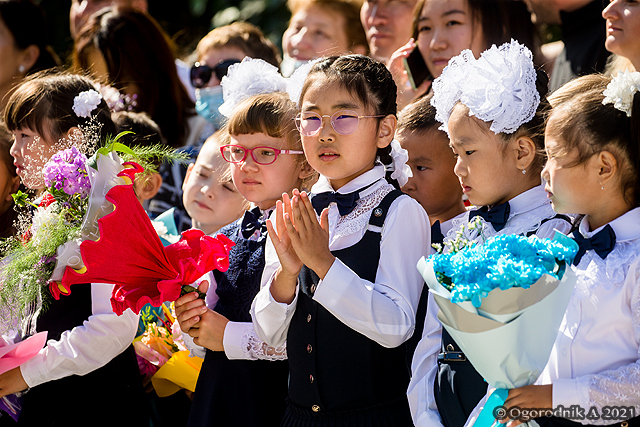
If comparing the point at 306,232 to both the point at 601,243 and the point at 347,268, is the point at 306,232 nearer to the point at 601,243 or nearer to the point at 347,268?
the point at 347,268

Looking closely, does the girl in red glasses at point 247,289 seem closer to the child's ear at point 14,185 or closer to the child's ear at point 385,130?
the child's ear at point 385,130

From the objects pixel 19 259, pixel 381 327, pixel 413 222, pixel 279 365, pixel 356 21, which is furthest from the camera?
pixel 356 21

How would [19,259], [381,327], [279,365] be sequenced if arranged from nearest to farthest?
[381,327], [19,259], [279,365]

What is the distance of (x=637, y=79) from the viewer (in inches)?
86.6

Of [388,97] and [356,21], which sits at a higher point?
[388,97]

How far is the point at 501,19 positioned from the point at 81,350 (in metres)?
2.67

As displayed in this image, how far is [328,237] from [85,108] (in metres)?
1.63

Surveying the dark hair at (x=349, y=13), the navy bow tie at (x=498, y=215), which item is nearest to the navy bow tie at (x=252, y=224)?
the navy bow tie at (x=498, y=215)

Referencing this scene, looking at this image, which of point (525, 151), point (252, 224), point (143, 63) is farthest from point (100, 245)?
point (143, 63)

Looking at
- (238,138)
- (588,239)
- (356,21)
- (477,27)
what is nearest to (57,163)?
(238,138)

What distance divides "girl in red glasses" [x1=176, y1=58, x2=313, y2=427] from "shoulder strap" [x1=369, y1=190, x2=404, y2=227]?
62 cm

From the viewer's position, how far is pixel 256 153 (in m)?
3.08

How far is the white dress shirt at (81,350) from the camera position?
9.87ft

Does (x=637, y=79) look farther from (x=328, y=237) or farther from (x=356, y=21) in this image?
(x=356, y=21)
